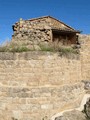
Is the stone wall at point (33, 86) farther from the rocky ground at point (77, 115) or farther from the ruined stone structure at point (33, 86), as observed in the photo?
the rocky ground at point (77, 115)

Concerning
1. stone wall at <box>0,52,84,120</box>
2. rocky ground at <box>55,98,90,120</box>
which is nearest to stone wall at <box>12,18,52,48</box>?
stone wall at <box>0,52,84,120</box>

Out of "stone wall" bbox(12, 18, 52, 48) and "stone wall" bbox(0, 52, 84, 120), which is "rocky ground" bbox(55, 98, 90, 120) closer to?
"stone wall" bbox(0, 52, 84, 120)

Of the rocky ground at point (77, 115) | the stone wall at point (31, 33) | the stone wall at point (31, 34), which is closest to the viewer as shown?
the rocky ground at point (77, 115)

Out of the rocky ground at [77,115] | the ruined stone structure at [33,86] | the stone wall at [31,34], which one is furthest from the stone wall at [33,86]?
the stone wall at [31,34]

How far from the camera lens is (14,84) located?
9797 millimetres

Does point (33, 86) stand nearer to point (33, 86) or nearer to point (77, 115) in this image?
point (33, 86)

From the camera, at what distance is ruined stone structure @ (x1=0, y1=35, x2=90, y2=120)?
9.62 meters

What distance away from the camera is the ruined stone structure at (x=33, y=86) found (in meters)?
9.62

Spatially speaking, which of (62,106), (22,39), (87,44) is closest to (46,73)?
(62,106)

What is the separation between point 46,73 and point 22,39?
2.44m

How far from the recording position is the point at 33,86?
984 centimetres

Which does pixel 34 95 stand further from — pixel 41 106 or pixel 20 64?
pixel 20 64

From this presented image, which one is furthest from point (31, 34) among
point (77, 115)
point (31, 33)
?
point (77, 115)

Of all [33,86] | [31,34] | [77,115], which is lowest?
[77,115]
